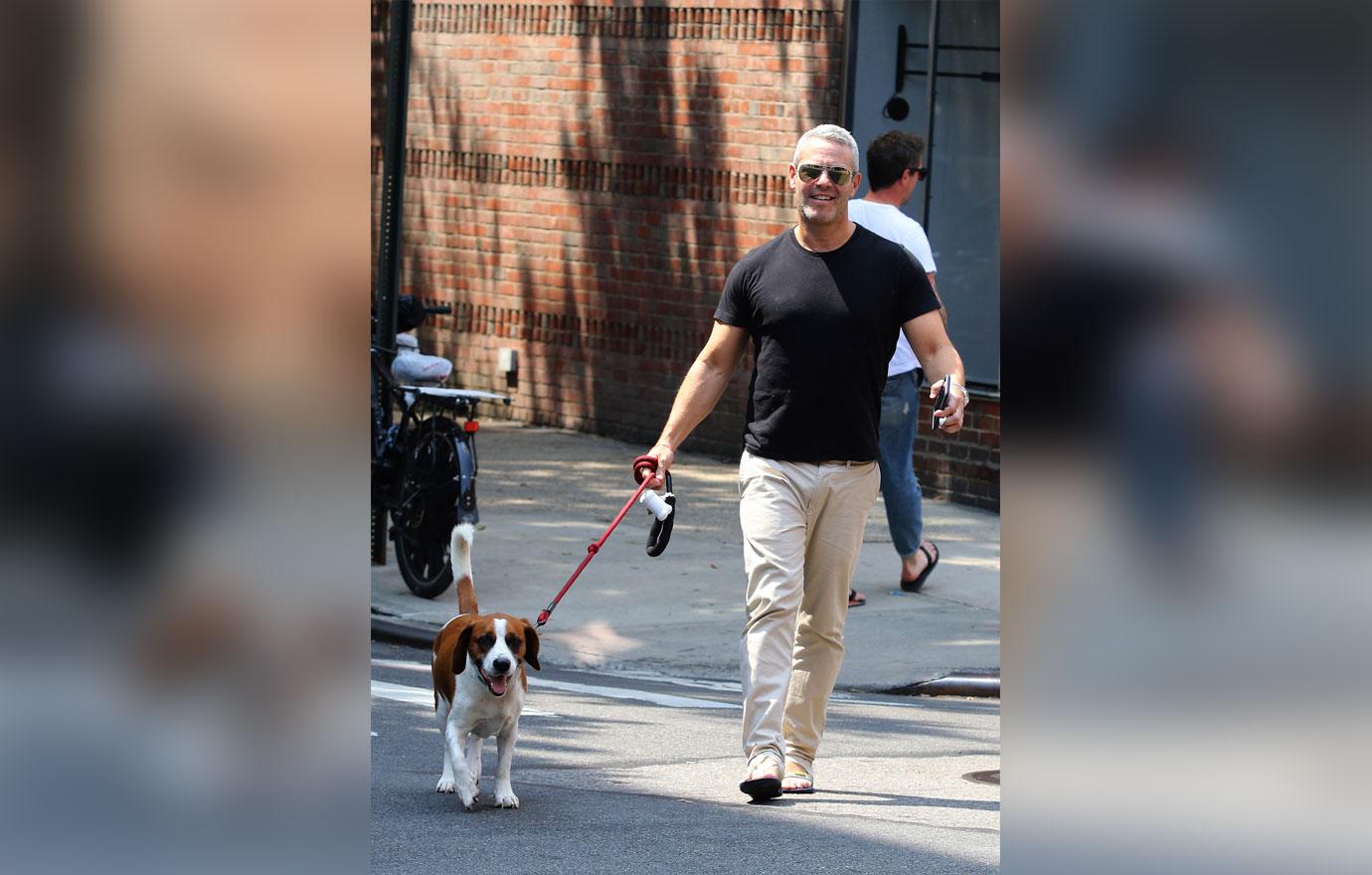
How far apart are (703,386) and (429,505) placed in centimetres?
417

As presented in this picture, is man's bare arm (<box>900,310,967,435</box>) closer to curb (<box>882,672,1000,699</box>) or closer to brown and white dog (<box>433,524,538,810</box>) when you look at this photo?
brown and white dog (<box>433,524,538,810</box>)

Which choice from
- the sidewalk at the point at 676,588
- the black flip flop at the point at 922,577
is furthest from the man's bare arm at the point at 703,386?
the black flip flop at the point at 922,577

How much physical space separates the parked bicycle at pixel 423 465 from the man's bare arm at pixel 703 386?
383 cm

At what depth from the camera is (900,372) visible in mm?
10297

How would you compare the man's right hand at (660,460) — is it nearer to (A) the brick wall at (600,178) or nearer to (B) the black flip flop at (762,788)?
(B) the black flip flop at (762,788)

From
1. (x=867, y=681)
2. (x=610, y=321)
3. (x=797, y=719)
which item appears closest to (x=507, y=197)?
(x=610, y=321)

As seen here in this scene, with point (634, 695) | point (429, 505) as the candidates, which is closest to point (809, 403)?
point (634, 695)

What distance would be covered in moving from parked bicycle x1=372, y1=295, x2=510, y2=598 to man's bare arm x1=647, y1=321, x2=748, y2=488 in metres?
3.83

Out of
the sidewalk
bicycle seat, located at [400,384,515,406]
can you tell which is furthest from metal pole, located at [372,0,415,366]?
the sidewalk

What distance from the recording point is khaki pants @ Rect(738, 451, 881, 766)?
262 inches
